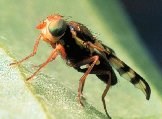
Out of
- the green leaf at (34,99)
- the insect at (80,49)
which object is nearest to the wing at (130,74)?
the insect at (80,49)

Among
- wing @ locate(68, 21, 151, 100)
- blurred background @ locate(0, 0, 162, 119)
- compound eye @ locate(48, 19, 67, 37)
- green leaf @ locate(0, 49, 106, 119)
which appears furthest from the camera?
blurred background @ locate(0, 0, 162, 119)

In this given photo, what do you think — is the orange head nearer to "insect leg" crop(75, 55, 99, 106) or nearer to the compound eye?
the compound eye

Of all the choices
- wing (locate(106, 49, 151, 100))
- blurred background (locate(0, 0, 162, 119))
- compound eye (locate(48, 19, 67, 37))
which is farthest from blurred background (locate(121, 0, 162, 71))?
compound eye (locate(48, 19, 67, 37))

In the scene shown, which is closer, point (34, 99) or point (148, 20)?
point (34, 99)

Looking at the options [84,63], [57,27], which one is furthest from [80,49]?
[57,27]

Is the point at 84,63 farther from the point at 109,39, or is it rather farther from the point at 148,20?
the point at 148,20

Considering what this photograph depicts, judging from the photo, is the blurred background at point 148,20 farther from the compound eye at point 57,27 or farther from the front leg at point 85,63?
the compound eye at point 57,27

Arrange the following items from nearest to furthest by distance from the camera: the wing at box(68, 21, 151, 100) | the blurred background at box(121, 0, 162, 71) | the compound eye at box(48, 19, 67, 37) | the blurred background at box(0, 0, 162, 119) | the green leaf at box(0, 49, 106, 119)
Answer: the green leaf at box(0, 49, 106, 119)
the compound eye at box(48, 19, 67, 37)
the wing at box(68, 21, 151, 100)
the blurred background at box(0, 0, 162, 119)
the blurred background at box(121, 0, 162, 71)
